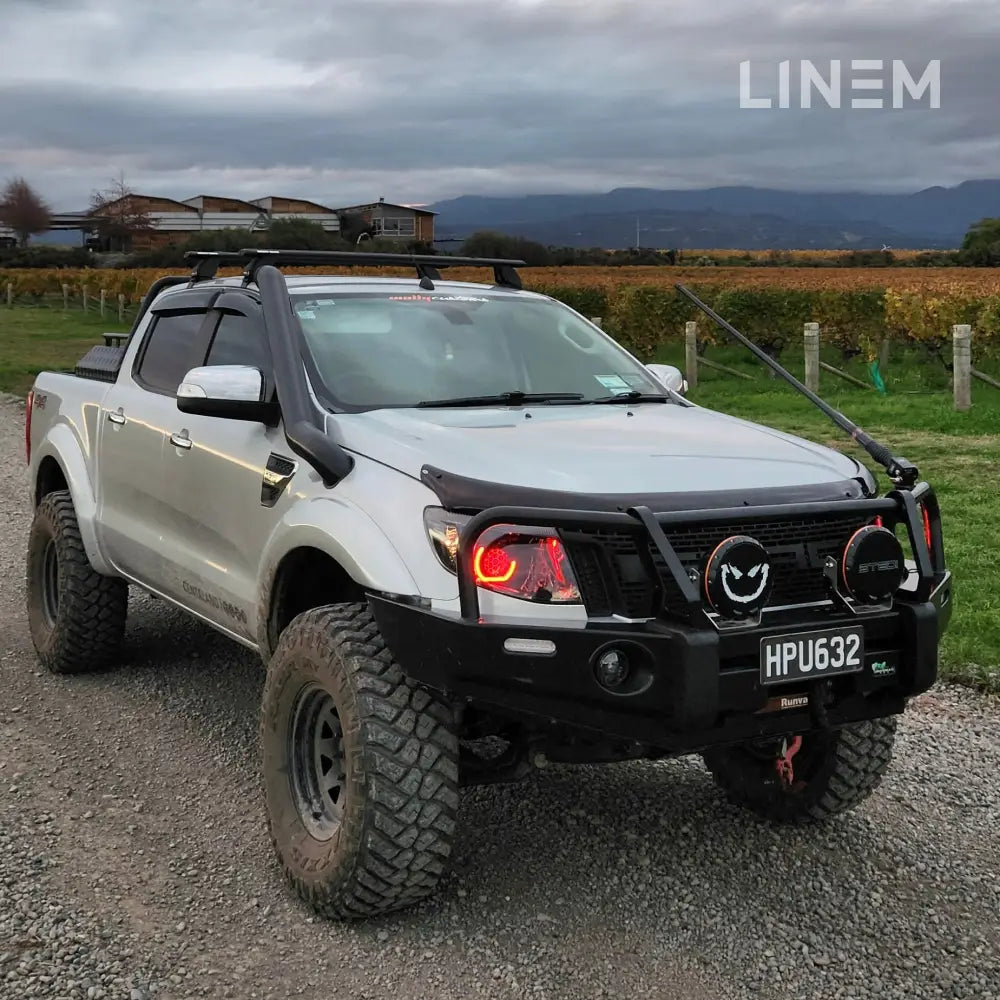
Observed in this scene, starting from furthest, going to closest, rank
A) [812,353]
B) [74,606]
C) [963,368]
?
[812,353] < [963,368] < [74,606]

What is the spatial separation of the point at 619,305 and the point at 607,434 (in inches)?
850

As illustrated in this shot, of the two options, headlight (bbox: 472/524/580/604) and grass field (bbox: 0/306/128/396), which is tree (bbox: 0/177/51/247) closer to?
grass field (bbox: 0/306/128/396)

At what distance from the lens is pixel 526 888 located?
151 inches

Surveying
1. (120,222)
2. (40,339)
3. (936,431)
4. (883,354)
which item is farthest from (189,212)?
(936,431)

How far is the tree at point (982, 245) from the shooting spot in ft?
214

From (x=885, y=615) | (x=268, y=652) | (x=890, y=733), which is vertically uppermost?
(x=885, y=615)

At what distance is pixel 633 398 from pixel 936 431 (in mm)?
10508

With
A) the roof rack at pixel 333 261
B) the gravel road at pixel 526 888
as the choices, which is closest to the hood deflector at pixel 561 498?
the gravel road at pixel 526 888

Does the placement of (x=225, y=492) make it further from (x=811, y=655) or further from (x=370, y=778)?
(x=811, y=655)

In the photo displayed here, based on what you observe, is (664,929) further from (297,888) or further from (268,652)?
(268,652)

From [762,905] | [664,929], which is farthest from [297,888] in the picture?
[762,905]

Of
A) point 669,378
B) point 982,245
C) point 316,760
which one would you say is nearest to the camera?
point 316,760

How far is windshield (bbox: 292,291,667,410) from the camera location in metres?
4.36

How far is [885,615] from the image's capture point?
345 cm
